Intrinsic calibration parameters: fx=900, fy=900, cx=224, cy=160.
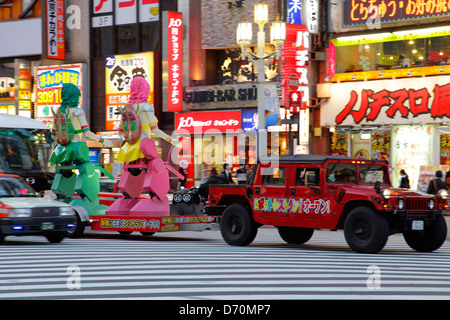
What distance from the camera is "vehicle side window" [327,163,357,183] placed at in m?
17.4

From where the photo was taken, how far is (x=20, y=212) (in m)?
18.0

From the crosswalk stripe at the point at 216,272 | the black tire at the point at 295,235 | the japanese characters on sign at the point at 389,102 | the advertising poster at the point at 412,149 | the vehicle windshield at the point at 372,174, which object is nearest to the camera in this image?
the crosswalk stripe at the point at 216,272

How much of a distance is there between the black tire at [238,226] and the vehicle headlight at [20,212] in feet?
13.0

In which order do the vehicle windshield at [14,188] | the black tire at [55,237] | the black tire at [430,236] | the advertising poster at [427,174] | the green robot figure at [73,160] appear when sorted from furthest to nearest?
the advertising poster at [427,174]
the green robot figure at [73,160]
the vehicle windshield at [14,188]
the black tire at [55,237]
the black tire at [430,236]

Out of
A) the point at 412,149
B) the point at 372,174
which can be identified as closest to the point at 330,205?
the point at 372,174

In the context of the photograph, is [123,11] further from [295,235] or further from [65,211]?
[295,235]

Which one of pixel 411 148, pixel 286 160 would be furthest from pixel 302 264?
pixel 411 148

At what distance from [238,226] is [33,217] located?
13.6 feet

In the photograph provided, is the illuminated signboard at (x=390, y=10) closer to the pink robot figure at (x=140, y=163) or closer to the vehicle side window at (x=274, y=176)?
the pink robot figure at (x=140, y=163)

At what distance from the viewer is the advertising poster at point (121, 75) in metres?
45.5

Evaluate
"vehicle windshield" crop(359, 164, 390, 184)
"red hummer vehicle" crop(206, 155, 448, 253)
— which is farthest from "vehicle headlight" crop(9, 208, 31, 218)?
"vehicle windshield" crop(359, 164, 390, 184)

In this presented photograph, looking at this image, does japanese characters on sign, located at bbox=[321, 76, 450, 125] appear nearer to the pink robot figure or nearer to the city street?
the pink robot figure

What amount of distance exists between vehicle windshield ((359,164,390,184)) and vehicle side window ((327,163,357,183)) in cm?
21

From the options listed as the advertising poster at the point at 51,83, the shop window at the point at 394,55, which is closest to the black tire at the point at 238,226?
the shop window at the point at 394,55
